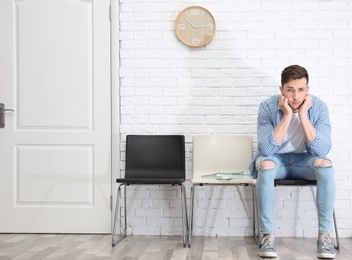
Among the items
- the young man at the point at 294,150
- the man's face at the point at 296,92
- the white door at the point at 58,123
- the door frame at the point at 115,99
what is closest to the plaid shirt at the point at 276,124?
the young man at the point at 294,150

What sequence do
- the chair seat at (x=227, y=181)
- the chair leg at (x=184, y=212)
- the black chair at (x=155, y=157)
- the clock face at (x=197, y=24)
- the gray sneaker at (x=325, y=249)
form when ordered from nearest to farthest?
the gray sneaker at (x=325, y=249), the chair seat at (x=227, y=181), the chair leg at (x=184, y=212), the black chair at (x=155, y=157), the clock face at (x=197, y=24)

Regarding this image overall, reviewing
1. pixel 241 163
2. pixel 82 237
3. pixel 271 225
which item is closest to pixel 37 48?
pixel 82 237

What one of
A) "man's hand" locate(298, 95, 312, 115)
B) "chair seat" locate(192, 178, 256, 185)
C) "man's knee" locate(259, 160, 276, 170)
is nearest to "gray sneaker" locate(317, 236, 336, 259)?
"man's knee" locate(259, 160, 276, 170)

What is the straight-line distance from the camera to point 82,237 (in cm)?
446

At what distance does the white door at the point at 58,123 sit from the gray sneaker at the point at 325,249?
170 cm

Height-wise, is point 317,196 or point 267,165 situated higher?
point 267,165

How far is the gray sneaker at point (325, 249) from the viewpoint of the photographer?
361 centimetres

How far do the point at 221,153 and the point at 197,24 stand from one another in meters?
1.00

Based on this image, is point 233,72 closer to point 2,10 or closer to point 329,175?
point 329,175

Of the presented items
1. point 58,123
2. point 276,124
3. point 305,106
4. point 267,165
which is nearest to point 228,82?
point 276,124

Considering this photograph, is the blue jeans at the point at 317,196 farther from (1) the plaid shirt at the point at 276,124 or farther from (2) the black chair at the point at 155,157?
(2) the black chair at the point at 155,157

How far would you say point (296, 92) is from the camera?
3902mm

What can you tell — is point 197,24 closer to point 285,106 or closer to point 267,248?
point 285,106

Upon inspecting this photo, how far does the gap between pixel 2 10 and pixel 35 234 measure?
1765 millimetres
